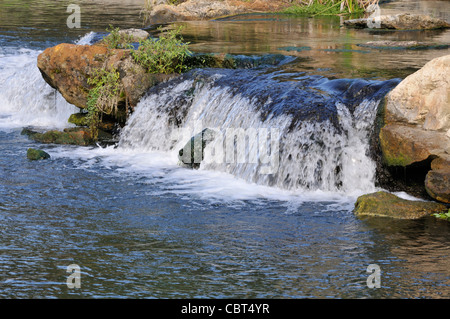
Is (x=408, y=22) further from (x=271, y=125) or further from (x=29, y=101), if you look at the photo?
(x=29, y=101)

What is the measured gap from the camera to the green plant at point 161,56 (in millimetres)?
11203

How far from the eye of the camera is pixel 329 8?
1994 centimetres

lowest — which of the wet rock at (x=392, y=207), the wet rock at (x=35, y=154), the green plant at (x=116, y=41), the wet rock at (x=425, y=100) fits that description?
the wet rock at (x=392, y=207)

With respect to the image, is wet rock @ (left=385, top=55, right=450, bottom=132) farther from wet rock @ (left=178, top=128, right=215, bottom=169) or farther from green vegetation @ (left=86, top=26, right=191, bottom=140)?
green vegetation @ (left=86, top=26, right=191, bottom=140)

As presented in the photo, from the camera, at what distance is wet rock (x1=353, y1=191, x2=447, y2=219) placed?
7.26 meters

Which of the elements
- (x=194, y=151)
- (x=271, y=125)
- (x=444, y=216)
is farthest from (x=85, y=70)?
(x=444, y=216)

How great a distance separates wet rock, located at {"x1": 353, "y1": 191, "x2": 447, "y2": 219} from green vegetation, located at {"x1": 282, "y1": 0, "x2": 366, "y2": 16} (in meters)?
13.3

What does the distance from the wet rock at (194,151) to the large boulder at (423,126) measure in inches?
108

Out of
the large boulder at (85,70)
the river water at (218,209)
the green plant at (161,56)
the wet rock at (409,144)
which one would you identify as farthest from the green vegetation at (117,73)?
the wet rock at (409,144)

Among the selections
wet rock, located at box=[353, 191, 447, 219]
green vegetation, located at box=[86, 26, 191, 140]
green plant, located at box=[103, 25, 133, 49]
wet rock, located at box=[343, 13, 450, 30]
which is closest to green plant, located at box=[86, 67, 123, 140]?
green vegetation, located at box=[86, 26, 191, 140]

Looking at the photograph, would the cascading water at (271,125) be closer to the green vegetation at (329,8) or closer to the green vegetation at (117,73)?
the green vegetation at (117,73)

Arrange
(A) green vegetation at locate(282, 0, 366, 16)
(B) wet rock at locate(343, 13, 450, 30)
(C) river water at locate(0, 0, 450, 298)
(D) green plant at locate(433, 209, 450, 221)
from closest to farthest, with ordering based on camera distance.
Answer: (C) river water at locate(0, 0, 450, 298) < (D) green plant at locate(433, 209, 450, 221) < (B) wet rock at locate(343, 13, 450, 30) < (A) green vegetation at locate(282, 0, 366, 16)

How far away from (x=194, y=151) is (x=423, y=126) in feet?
11.2
